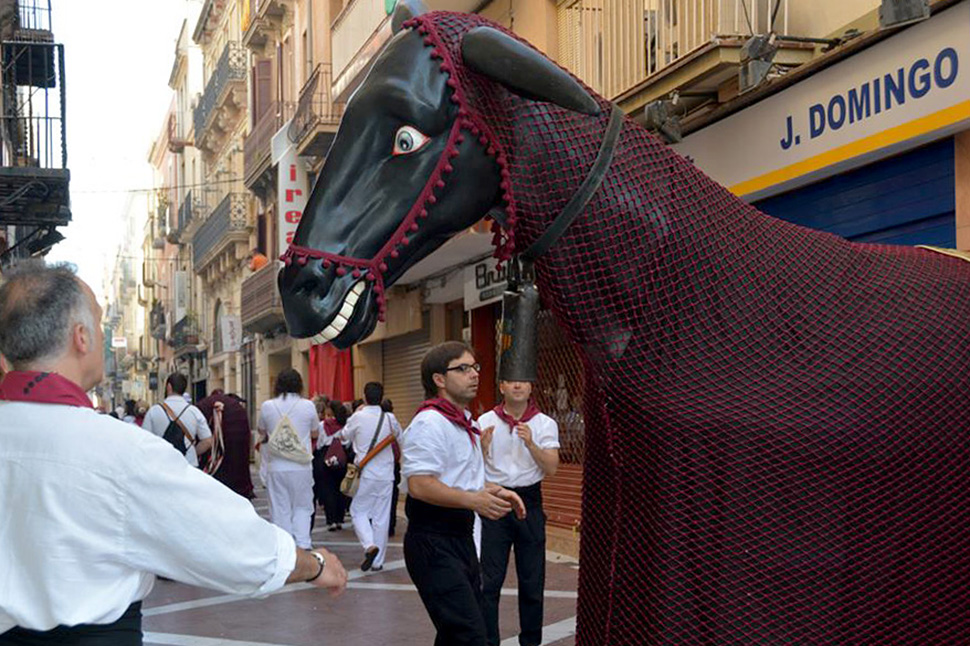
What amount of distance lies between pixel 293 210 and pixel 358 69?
22.9ft

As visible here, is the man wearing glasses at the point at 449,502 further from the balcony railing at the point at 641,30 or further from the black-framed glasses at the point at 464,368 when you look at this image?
the balcony railing at the point at 641,30

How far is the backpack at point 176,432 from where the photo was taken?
Answer: 36.0ft

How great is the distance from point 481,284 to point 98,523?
43.3ft

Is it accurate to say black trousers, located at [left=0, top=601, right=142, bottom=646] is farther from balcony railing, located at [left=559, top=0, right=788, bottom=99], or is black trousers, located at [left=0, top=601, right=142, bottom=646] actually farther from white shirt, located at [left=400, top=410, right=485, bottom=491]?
balcony railing, located at [left=559, top=0, right=788, bottom=99]

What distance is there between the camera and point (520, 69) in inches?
90.4

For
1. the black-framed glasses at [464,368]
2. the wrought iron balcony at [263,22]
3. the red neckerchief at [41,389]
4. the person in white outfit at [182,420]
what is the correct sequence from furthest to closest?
the wrought iron balcony at [263,22] → the person in white outfit at [182,420] → the black-framed glasses at [464,368] → the red neckerchief at [41,389]

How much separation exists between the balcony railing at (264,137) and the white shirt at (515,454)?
65.4 ft

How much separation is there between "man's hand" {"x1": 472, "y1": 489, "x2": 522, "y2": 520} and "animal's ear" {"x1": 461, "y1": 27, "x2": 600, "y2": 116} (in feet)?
9.91

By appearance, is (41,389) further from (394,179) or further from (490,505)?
(490,505)

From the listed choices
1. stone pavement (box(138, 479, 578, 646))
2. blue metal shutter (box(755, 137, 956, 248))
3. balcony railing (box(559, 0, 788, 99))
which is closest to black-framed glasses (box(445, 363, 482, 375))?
stone pavement (box(138, 479, 578, 646))

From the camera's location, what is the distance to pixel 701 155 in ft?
32.1

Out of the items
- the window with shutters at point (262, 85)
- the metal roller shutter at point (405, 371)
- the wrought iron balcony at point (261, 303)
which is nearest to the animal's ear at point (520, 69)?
the metal roller shutter at point (405, 371)

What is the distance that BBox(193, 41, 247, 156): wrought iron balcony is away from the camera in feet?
115

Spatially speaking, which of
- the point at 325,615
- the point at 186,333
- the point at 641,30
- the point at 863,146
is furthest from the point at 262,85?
the point at 863,146
